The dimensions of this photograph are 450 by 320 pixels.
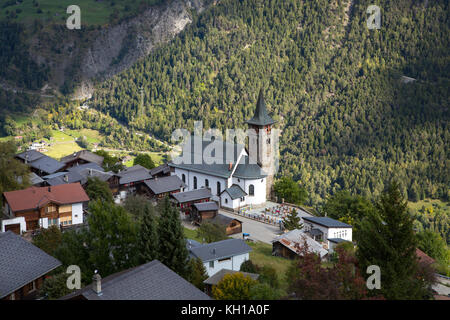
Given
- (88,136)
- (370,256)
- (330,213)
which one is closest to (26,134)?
(88,136)

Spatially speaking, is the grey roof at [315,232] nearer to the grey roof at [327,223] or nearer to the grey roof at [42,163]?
the grey roof at [327,223]

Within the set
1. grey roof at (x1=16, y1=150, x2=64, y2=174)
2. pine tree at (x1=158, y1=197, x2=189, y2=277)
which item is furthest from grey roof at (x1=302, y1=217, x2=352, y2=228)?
grey roof at (x1=16, y1=150, x2=64, y2=174)

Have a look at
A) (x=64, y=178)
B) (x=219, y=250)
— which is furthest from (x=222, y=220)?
(x=64, y=178)

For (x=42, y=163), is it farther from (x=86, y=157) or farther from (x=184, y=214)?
(x=184, y=214)

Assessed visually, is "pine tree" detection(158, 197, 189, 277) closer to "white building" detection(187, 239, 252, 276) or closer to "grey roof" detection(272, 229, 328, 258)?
"white building" detection(187, 239, 252, 276)

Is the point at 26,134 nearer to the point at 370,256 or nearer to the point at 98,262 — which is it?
the point at 98,262
